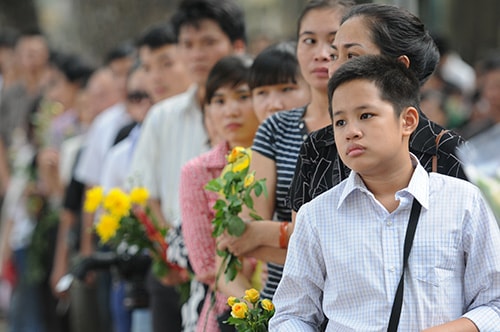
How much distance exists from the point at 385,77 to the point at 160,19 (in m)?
9.34

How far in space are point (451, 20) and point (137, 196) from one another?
13.7 metres

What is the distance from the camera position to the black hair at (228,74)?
545 centimetres

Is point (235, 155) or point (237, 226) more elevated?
point (235, 155)

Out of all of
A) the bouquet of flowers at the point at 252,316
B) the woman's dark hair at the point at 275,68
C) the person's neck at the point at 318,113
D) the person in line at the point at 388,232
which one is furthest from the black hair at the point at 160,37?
the person in line at the point at 388,232

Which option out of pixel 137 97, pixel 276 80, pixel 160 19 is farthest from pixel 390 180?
pixel 160 19

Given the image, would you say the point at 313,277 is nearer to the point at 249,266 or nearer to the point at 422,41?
the point at 422,41

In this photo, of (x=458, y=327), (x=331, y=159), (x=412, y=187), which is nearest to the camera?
(x=458, y=327)

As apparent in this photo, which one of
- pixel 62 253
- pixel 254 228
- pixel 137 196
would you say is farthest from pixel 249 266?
pixel 62 253

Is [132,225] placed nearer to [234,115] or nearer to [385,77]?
[234,115]

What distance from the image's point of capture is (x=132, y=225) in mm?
6391

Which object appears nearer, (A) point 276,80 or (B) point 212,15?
(A) point 276,80

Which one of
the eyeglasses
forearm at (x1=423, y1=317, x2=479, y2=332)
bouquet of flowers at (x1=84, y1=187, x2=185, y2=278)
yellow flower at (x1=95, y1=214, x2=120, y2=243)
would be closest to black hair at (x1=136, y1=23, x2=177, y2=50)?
the eyeglasses

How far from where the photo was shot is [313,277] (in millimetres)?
3582

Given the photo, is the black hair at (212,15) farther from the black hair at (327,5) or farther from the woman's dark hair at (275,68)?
the black hair at (327,5)
